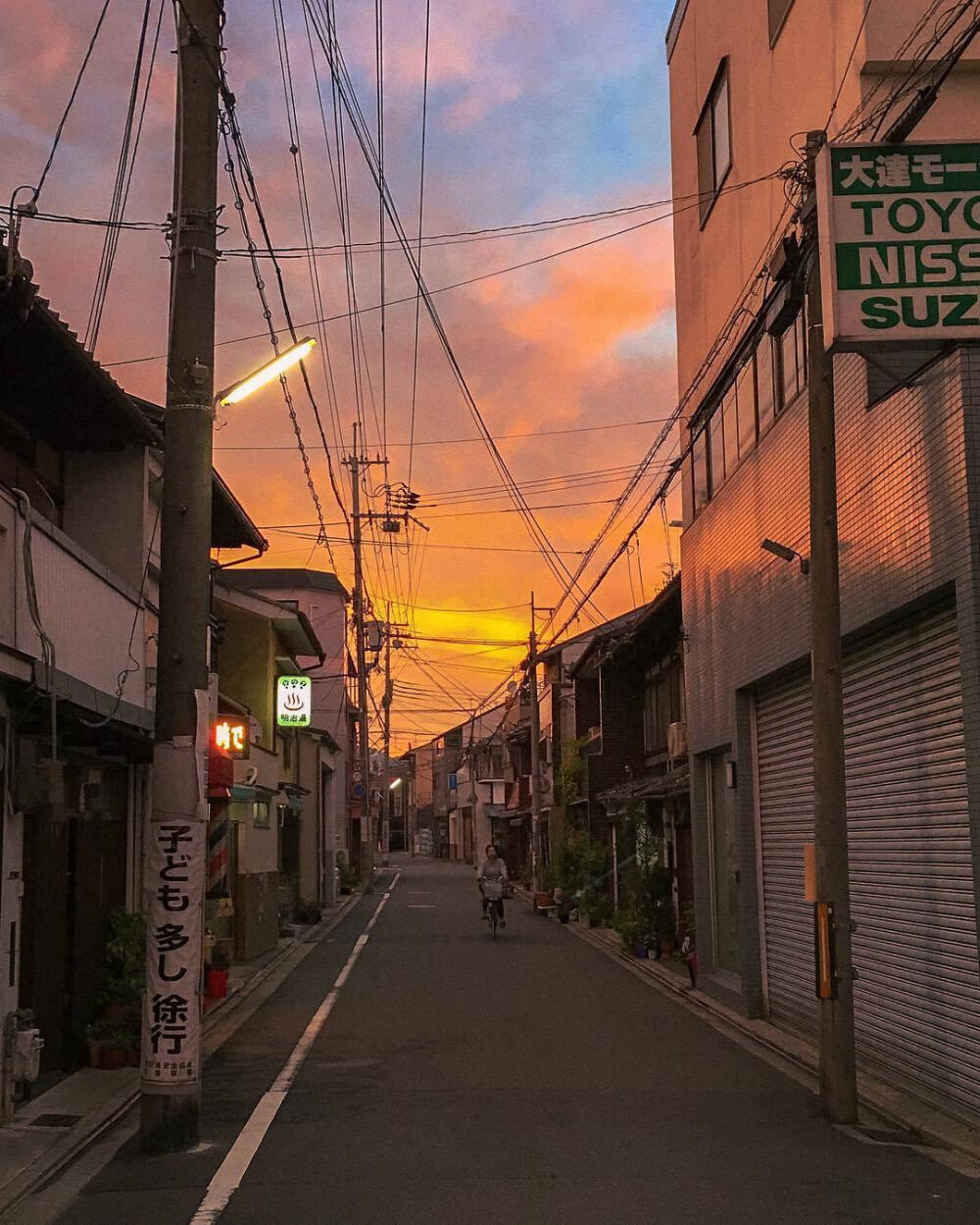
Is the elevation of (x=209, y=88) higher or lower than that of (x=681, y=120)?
lower

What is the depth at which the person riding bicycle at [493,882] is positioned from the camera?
95.5 ft

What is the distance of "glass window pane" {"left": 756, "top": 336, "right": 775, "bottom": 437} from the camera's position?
49.6ft

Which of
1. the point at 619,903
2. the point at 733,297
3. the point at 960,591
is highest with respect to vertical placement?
the point at 733,297

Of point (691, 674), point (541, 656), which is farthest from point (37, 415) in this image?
point (541, 656)

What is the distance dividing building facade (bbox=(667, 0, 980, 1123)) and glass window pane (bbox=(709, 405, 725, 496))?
0.06 metres

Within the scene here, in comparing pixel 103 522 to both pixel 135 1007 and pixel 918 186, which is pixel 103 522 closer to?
pixel 135 1007

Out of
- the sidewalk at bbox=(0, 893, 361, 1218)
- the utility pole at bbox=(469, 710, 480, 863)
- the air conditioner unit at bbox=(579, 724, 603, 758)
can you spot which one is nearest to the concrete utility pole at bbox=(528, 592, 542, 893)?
the air conditioner unit at bbox=(579, 724, 603, 758)

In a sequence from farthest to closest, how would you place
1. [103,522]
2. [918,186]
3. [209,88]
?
[103,522]
[209,88]
[918,186]

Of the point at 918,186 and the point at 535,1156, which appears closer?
the point at 535,1156

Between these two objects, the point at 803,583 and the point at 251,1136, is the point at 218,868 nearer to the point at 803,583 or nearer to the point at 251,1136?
the point at 803,583

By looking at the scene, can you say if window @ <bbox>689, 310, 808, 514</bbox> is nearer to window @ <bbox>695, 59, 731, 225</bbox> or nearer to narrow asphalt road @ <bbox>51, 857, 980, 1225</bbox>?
window @ <bbox>695, 59, 731, 225</bbox>

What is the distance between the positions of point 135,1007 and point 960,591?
8.86m

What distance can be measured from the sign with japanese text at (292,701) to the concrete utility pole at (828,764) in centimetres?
2083

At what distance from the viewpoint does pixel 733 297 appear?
17.3m
